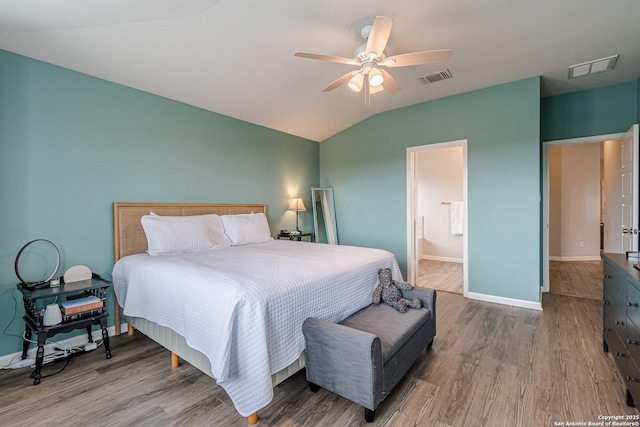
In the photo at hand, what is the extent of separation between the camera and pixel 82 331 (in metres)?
2.68

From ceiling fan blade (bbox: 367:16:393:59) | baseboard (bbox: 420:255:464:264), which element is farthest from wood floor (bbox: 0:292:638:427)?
baseboard (bbox: 420:255:464:264)

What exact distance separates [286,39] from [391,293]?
2371mm

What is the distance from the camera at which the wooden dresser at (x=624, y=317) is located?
1.58m

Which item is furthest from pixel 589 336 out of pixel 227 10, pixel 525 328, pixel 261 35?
pixel 227 10

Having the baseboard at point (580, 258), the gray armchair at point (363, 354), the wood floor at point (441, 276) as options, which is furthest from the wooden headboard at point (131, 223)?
the baseboard at point (580, 258)

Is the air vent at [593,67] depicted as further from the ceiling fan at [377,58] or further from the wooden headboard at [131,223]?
the wooden headboard at [131,223]

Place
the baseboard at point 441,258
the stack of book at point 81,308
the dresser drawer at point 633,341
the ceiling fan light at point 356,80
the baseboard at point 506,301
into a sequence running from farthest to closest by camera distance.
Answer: the baseboard at point 441,258, the baseboard at point 506,301, the ceiling fan light at point 356,80, the stack of book at point 81,308, the dresser drawer at point 633,341

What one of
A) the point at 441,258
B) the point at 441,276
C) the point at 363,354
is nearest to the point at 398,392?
the point at 363,354

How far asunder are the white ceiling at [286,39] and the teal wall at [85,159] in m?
0.21

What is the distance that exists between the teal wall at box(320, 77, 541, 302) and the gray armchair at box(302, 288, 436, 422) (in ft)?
7.03

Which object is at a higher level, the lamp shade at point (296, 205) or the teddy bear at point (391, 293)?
the lamp shade at point (296, 205)

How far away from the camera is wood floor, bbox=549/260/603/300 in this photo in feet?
13.1

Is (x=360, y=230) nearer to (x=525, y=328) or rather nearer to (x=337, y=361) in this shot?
(x=525, y=328)

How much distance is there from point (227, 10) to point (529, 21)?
2411mm
